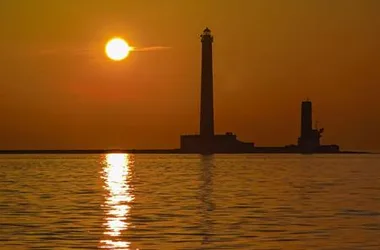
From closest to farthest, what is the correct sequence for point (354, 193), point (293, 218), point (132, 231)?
point (132, 231)
point (293, 218)
point (354, 193)

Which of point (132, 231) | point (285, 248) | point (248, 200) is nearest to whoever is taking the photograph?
point (285, 248)

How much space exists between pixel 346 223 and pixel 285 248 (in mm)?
9328

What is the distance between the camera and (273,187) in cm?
7719

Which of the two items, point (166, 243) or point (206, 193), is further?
point (206, 193)

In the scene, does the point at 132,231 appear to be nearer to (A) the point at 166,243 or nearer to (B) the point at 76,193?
(A) the point at 166,243

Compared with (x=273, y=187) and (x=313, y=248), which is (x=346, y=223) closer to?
(x=313, y=248)

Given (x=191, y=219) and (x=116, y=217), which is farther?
(x=116, y=217)

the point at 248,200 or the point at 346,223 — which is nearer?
the point at 346,223

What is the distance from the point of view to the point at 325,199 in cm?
6028

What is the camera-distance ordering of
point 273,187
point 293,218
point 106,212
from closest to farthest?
point 293,218 < point 106,212 < point 273,187

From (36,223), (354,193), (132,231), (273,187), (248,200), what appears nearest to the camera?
(132,231)

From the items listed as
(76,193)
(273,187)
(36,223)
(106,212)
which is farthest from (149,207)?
(273,187)

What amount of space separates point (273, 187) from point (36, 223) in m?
36.7

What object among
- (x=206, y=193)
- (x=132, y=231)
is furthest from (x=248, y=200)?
(x=132, y=231)
